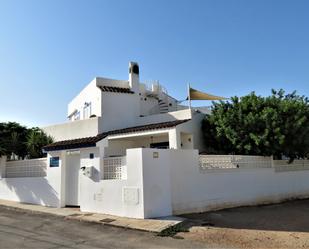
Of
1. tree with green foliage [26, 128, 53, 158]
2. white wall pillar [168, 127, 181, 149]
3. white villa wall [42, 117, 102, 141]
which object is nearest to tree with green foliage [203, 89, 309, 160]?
white wall pillar [168, 127, 181, 149]

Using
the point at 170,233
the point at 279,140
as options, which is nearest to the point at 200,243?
the point at 170,233

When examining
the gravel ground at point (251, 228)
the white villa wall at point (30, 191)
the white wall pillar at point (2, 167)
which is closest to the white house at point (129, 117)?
the white wall pillar at point (2, 167)

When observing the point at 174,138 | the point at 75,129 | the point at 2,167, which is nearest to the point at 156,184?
the point at 174,138

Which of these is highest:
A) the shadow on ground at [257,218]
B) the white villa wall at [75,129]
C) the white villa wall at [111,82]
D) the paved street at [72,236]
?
the white villa wall at [111,82]

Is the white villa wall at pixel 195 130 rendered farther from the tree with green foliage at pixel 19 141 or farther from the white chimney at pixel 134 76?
the tree with green foliage at pixel 19 141

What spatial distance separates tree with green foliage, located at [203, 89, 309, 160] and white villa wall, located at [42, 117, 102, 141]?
6966 mm

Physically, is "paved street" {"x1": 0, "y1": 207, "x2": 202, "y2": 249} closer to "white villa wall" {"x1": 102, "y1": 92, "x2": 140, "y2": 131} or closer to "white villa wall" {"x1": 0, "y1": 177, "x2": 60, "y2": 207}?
"white villa wall" {"x1": 0, "y1": 177, "x2": 60, "y2": 207}

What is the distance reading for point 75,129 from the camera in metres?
18.9

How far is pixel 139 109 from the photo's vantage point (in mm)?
20641

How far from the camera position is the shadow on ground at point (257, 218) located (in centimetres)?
914

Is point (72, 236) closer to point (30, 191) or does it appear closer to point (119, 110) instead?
point (30, 191)

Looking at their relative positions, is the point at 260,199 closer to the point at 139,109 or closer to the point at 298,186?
the point at 298,186

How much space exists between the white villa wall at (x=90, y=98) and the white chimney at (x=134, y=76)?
8.37ft

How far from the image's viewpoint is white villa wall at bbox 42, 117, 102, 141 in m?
17.9
